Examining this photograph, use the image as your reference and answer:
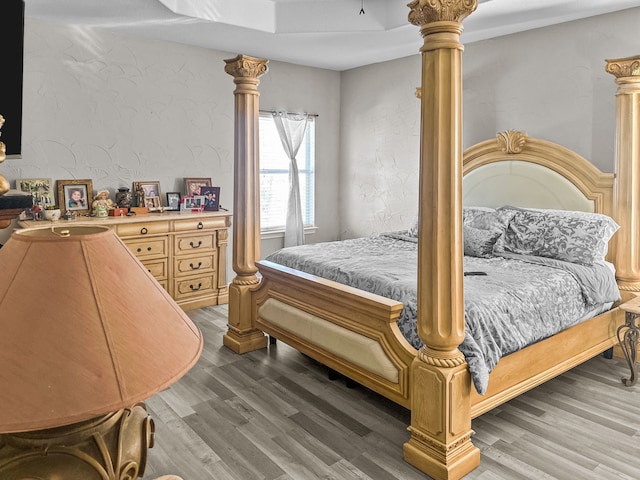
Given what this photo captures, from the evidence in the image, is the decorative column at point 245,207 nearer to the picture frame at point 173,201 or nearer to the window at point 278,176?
the picture frame at point 173,201

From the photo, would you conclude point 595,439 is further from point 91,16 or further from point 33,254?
point 91,16

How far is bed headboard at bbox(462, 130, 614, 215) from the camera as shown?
12.9ft

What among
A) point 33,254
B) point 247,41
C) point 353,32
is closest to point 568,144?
point 353,32

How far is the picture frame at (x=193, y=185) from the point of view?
16.7ft

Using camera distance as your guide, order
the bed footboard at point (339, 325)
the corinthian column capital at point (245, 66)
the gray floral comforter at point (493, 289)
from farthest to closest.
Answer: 1. the corinthian column capital at point (245, 66)
2. the bed footboard at point (339, 325)
3. the gray floral comforter at point (493, 289)

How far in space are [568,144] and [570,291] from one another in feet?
5.45

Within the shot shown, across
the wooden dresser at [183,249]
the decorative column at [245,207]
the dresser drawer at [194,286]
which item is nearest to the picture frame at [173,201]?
the wooden dresser at [183,249]

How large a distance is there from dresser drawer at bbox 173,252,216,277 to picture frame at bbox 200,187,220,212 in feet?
1.56

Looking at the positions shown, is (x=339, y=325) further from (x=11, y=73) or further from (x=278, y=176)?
(x=278, y=176)

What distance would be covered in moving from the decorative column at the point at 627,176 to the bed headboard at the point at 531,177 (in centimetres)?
19

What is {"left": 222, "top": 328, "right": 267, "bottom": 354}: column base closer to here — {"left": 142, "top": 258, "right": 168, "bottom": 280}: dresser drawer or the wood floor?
the wood floor

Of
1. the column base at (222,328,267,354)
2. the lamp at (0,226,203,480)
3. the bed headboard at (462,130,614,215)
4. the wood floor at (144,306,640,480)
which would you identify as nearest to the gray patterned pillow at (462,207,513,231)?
the bed headboard at (462,130,614,215)

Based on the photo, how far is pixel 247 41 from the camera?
15.7ft

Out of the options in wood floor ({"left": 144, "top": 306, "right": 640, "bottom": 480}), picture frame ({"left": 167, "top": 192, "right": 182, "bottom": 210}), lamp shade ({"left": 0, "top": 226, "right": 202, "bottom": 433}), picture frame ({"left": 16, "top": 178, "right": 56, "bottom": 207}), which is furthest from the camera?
picture frame ({"left": 167, "top": 192, "right": 182, "bottom": 210})
